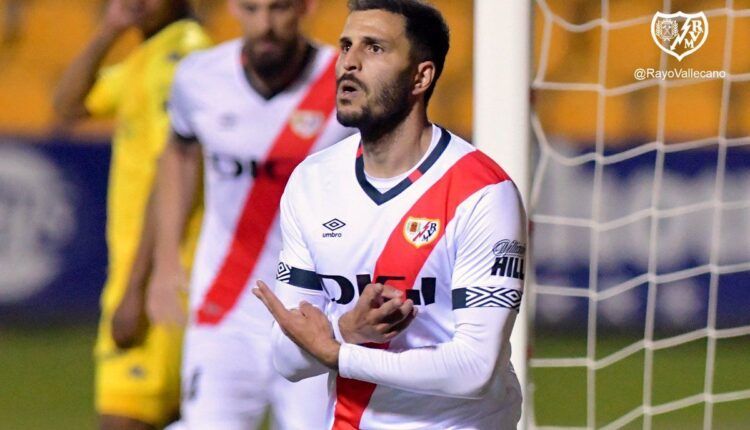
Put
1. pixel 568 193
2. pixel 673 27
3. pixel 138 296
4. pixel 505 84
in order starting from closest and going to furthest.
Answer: pixel 505 84, pixel 673 27, pixel 138 296, pixel 568 193

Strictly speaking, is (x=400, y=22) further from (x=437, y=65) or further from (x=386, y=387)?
(x=386, y=387)

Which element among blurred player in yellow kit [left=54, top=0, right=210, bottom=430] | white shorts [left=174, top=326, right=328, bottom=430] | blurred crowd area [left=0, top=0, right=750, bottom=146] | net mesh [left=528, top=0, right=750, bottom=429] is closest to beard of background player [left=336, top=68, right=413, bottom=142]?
white shorts [left=174, top=326, right=328, bottom=430]

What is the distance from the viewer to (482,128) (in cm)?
349

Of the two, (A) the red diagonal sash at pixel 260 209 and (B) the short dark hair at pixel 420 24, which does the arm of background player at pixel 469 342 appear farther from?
(A) the red diagonal sash at pixel 260 209

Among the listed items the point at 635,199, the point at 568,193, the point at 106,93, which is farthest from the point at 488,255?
the point at 635,199

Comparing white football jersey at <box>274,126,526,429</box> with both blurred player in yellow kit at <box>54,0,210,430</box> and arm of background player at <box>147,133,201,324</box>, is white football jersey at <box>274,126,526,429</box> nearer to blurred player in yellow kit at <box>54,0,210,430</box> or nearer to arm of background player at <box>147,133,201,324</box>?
arm of background player at <box>147,133,201,324</box>

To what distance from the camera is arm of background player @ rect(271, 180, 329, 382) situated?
2.75 meters

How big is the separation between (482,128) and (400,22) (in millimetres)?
814

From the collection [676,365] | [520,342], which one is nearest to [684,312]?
[676,365]

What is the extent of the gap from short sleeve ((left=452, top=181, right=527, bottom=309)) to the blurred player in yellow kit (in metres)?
2.53

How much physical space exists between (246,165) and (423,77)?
74.5 inches

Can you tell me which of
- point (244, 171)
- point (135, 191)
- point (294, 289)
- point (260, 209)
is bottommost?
→ point (135, 191)

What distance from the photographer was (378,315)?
254 centimetres

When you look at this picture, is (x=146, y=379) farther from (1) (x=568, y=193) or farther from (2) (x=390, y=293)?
(1) (x=568, y=193)
